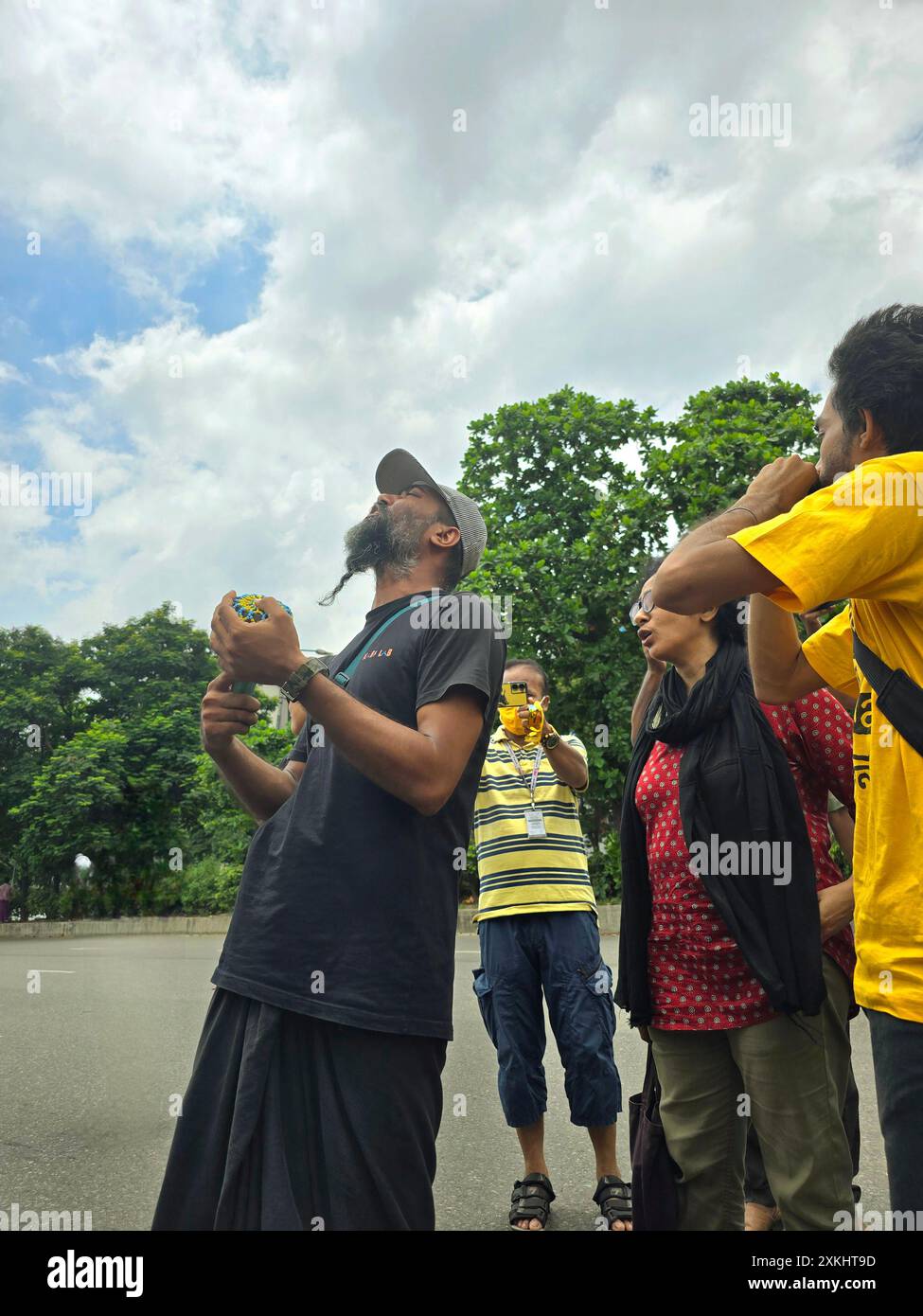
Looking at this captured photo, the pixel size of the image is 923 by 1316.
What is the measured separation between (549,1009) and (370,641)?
2444 millimetres

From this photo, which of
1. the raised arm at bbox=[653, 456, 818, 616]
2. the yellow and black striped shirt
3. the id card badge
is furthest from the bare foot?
the raised arm at bbox=[653, 456, 818, 616]

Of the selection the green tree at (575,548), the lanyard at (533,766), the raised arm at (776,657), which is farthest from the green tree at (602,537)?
the raised arm at (776,657)

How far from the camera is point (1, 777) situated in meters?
35.3

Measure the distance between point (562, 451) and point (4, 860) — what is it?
79.8 feet

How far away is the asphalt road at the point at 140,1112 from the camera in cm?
408

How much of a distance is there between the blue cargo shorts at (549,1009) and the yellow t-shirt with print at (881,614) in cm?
246

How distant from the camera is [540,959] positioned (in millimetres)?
4344

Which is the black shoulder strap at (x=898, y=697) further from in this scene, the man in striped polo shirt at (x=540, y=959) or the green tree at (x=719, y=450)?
the green tree at (x=719, y=450)

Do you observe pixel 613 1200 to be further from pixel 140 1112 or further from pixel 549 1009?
pixel 140 1112

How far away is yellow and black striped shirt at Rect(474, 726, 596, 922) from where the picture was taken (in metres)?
4.39

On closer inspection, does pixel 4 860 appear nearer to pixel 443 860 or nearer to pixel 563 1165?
pixel 563 1165

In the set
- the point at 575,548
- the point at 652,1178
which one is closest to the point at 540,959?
the point at 652,1178

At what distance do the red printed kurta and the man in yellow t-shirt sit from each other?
91cm

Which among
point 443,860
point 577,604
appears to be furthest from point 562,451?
point 443,860
